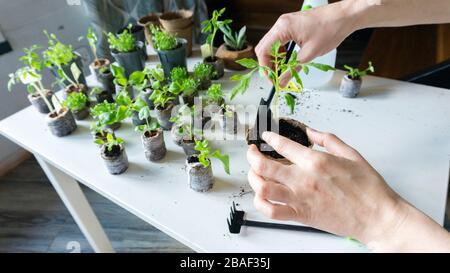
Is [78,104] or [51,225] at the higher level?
[78,104]

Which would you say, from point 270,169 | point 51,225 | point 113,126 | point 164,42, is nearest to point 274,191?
point 270,169

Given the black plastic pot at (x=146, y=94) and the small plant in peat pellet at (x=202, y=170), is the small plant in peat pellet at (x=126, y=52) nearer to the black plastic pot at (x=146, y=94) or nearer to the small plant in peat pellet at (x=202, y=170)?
the black plastic pot at (x=146, y=94)

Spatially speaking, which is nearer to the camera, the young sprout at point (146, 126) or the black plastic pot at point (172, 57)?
the young sprout at point (146, 126)

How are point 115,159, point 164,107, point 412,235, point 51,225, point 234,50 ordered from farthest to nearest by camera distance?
point 51,225, point 234,50, point 164,107, point 115,159, point 412,235

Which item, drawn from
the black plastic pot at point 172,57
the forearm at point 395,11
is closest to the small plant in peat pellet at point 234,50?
the black plastic pot at point 172,57

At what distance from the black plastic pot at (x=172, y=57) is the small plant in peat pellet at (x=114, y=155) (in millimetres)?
359

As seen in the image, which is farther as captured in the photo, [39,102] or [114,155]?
[39,102]

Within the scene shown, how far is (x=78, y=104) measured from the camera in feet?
3.03

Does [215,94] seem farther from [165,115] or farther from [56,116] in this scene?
[56,116]

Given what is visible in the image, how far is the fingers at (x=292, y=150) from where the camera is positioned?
52cm

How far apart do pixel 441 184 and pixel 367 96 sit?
343 mm

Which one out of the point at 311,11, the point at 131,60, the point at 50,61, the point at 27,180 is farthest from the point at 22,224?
the point at 311,11

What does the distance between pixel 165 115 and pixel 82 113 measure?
0.28m

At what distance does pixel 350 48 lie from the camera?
257 centimetres
